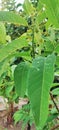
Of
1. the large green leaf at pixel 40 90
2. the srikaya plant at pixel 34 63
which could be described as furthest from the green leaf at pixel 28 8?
the large green leaf at pixel 40 90

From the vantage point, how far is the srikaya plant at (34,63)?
609mm

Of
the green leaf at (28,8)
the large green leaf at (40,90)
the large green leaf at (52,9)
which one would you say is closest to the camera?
the large green leaf at (40,90)

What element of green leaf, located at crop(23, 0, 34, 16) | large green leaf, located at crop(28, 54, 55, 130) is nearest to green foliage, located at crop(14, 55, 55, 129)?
large green leaf, located at crop(28, 54, 55, 130)

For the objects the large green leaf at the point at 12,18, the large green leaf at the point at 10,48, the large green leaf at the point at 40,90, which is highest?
the large green leaf at the point at 12,18

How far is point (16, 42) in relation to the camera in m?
0.75

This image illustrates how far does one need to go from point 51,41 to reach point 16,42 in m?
0.15

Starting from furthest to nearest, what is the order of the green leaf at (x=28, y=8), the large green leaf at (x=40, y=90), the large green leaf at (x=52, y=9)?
the green leaf at (x=28, y=8) < the large green leaf at (x=52, y=9) < the large green leaf at (x=40, y=90)

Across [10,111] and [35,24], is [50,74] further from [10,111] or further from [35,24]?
[10,111]

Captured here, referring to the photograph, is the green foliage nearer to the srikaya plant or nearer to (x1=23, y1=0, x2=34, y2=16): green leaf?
the srikaya plant

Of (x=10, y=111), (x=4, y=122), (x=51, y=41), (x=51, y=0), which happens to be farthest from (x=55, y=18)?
(x=4, y=122)

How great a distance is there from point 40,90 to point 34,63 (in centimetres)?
8

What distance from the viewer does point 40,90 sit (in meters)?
0.61

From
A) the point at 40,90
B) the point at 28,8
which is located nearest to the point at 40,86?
the point at 40,90

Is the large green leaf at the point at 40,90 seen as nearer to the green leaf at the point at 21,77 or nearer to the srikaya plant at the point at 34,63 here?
the srikaya plant at the point at 34,63
